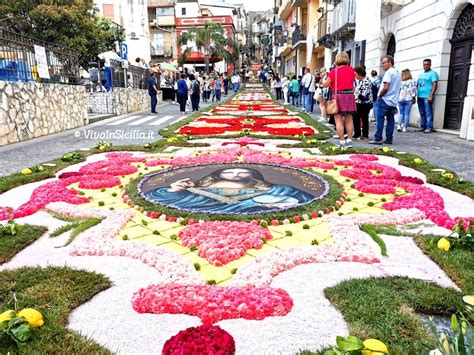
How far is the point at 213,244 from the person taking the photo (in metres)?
3.56

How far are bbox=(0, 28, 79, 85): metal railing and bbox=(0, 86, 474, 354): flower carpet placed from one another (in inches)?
213

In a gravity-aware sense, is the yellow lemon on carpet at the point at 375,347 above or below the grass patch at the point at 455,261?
above

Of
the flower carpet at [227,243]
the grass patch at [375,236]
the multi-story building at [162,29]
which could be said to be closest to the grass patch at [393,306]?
the flower carpet at [227,243]

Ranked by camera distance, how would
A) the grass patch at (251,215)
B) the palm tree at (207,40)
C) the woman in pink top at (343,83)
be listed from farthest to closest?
the palm tree at (207,40) < the woman in pink top at (343,83) < the grass patch at (251,215)

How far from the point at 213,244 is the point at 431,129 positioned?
10375 mm

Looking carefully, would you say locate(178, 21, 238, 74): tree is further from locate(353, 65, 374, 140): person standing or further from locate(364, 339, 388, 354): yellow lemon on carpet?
locate(364, 339, 388, 354): yellow lemon on carpet

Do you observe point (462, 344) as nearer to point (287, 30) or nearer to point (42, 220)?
point (42, 220)

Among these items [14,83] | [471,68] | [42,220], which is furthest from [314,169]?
[14,83]

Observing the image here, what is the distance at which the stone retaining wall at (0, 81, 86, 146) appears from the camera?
10.0 metres

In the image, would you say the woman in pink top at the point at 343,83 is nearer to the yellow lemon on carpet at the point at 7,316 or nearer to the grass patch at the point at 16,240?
the grass patch at the point at 16,240

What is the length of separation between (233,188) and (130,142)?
592 cm

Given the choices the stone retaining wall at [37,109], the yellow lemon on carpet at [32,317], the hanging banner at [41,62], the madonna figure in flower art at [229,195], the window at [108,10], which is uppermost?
the window at [108,10]

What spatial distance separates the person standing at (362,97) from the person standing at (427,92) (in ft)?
8.03

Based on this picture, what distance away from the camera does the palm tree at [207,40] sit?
157 feet
